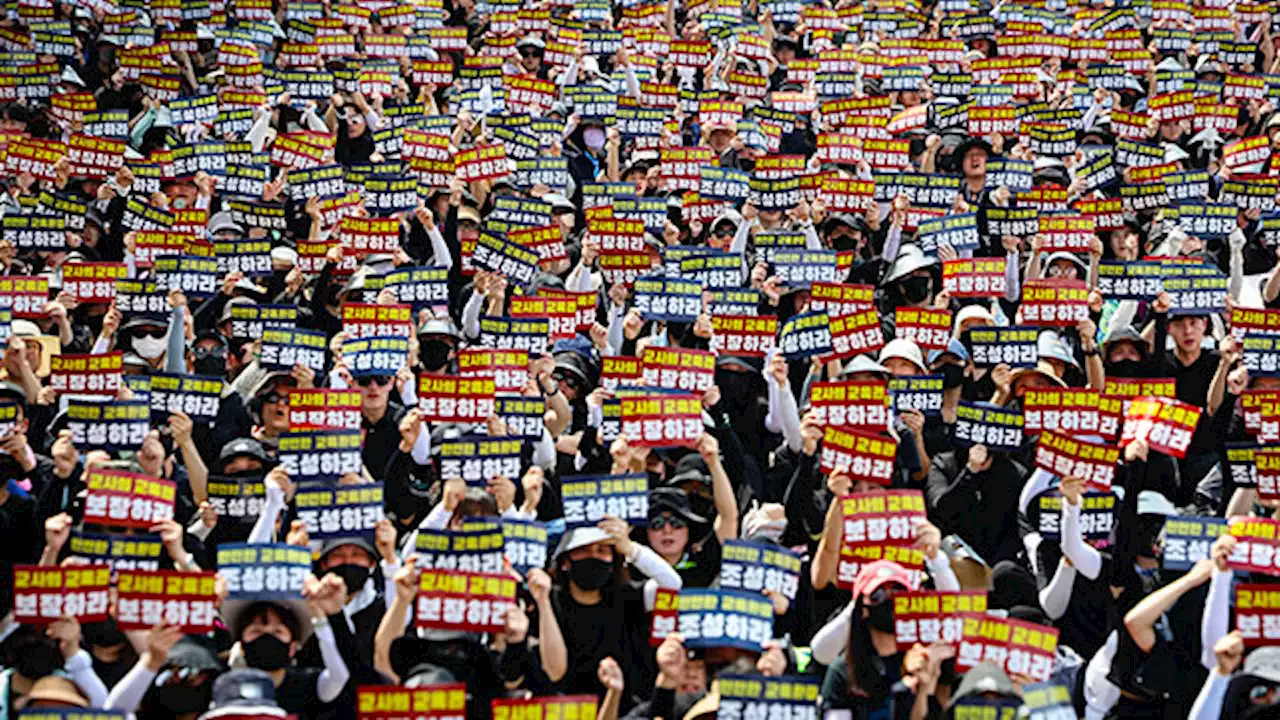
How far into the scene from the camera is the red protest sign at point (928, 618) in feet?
31.0

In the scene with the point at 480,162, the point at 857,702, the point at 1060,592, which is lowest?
the point at 857,702

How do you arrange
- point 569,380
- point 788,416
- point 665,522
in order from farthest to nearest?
point 569,380 < point 788,416 < point 665,522

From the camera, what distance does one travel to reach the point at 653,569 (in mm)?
10367

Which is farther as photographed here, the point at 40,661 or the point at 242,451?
the point at 242,451

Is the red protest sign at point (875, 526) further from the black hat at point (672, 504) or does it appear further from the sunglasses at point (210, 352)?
the sunglasses at point (210, 352)

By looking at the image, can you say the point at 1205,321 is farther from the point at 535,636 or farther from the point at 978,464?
the point at 535,636

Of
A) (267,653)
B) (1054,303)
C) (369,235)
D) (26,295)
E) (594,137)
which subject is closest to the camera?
(267,653)

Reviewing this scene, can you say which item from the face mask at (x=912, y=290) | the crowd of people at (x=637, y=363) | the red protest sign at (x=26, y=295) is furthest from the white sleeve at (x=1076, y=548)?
the red protest sign at (x=26, y=295)

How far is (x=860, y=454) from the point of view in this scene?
1115 cm

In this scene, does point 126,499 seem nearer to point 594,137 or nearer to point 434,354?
point 434,354

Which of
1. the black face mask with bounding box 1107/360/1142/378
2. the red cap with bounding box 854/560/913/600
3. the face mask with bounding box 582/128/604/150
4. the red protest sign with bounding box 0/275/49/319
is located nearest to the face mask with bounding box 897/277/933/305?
the black face mask with bounding box 1107/360/1142/378

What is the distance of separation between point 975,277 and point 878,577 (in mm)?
4489

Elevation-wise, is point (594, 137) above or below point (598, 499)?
above

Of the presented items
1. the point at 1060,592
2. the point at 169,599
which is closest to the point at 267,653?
the point at 169,599
